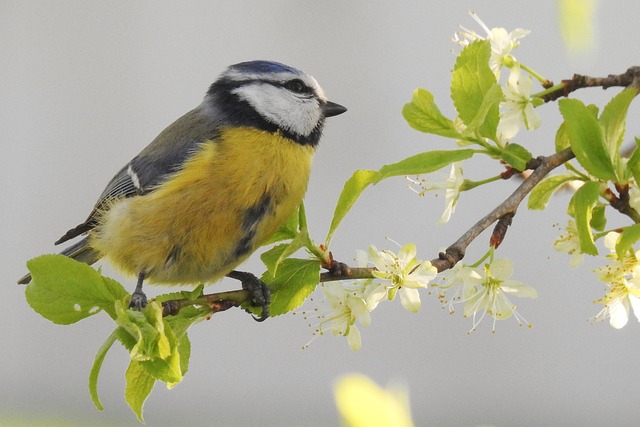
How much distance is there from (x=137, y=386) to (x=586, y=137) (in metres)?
0.46

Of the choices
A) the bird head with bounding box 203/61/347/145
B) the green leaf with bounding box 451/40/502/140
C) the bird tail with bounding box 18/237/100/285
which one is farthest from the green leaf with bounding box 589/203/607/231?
the bird tail with bounding box 18/237/100/285

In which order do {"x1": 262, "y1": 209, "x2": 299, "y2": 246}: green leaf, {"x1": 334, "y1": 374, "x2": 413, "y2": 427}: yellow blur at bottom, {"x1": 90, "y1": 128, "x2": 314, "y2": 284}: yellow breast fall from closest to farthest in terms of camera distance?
{"x1": 334, "y1": 374, "x2": 413, "y2": 427}: yellow blur at bottom < {"x1": 262, "y1": 209, "x2": 299, "y2": 246}: green leaf < {"x1": 90, "y1": 128, "x2": 314, "y2": 284}: yellow breast

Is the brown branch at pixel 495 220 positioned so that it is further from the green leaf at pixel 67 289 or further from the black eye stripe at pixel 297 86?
the black eye stripe at pixel 297 86

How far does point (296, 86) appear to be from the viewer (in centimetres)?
139

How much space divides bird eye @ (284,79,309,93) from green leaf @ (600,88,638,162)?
2.53 feet

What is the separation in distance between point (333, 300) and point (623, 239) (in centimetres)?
29

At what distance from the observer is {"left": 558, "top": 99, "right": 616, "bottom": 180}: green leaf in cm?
66

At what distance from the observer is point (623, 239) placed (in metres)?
0.64

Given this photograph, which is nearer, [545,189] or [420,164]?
[420,164]

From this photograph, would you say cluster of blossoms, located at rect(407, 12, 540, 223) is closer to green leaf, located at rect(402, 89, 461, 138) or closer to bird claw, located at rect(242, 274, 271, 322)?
green leaf, located at rect(402, 89, 461, 138)

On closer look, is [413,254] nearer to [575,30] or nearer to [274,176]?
[575,30]

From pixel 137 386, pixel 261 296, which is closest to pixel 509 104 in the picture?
pixel 261 296

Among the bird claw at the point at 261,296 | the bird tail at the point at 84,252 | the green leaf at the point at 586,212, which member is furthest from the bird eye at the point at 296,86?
the green leaf at the point at 586,212

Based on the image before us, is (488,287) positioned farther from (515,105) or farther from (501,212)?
(515,105)
